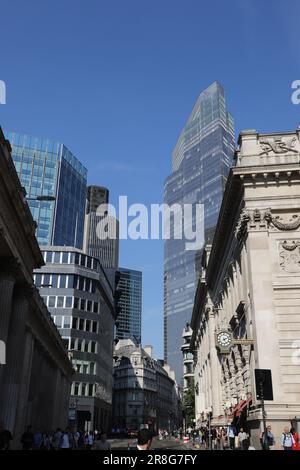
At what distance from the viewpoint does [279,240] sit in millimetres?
28984

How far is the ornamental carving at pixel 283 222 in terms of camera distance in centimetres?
2898

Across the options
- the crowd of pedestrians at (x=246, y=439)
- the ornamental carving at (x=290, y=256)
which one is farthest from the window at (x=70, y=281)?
the ornamental carving at (x=290, y=256)

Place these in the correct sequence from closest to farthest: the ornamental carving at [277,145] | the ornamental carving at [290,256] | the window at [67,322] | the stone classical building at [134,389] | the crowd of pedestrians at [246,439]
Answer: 1. the crowd of pedestrians at [246,439]
2. the ornamental carving at [290,256]
3. the ornamental carving at [277,145]
4. the window at [67,322]
5. the stone classical building at [134,389]

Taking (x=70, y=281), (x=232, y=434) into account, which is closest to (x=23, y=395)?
(x=232, y=434)

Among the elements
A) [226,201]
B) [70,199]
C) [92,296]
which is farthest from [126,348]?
[226,201]

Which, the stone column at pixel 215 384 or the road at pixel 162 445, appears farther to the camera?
the stone column at pixel 215 384

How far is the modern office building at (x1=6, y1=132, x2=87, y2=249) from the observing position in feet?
492

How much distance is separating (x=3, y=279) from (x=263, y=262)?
15148 millimetres

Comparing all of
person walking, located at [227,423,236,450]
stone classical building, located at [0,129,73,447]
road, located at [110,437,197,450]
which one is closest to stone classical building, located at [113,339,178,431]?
road, located at [110,437,197,450]

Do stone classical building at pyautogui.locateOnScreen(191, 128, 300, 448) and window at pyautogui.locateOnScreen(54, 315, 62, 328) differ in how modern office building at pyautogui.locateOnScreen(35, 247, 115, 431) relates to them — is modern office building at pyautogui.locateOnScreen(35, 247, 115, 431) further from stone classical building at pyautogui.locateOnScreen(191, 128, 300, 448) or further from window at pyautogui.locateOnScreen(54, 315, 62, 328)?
stone classical building at pyautogui.locateOnScreen(191, 128, 300, 448)

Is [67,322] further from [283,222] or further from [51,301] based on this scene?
[283,222]

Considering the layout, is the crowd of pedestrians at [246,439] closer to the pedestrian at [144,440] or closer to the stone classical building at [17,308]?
the stone classical building at [17,308]

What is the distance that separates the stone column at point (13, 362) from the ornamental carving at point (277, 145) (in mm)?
18099
